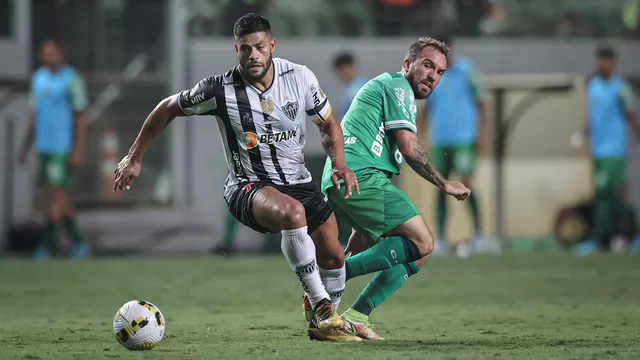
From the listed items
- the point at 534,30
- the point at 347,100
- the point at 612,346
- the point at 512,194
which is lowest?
the point at 612,346

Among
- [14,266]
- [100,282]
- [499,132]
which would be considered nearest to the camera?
[100,282]

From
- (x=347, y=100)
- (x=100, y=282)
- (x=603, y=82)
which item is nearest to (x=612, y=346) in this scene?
(x=100, y=282)

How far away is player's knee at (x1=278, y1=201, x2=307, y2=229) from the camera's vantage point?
6219 millimetres

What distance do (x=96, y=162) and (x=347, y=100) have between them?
4518 mm

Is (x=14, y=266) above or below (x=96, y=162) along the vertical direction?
below

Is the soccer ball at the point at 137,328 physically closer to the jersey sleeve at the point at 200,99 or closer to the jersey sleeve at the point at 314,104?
the jersey sleeve at the point at 200,99

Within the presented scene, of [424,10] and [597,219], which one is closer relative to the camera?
[597,219]

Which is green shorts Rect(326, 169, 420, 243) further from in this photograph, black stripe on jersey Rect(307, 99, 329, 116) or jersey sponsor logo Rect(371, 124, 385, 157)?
black stripe on jersey Rect(307, 99, 329, 116)

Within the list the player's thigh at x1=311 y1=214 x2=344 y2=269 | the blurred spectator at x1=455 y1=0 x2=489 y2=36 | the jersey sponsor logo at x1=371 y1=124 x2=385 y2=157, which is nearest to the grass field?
the player's thigh at x1=311 y1=214 x2=344 y2=269

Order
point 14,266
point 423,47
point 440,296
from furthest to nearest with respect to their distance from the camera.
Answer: point 14,266
point 440,296
point 423,47

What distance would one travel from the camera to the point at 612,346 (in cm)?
607

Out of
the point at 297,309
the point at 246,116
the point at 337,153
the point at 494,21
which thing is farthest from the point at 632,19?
the point at 246,116

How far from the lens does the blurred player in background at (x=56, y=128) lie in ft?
44.1

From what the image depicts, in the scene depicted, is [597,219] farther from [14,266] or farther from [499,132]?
[14,266]
